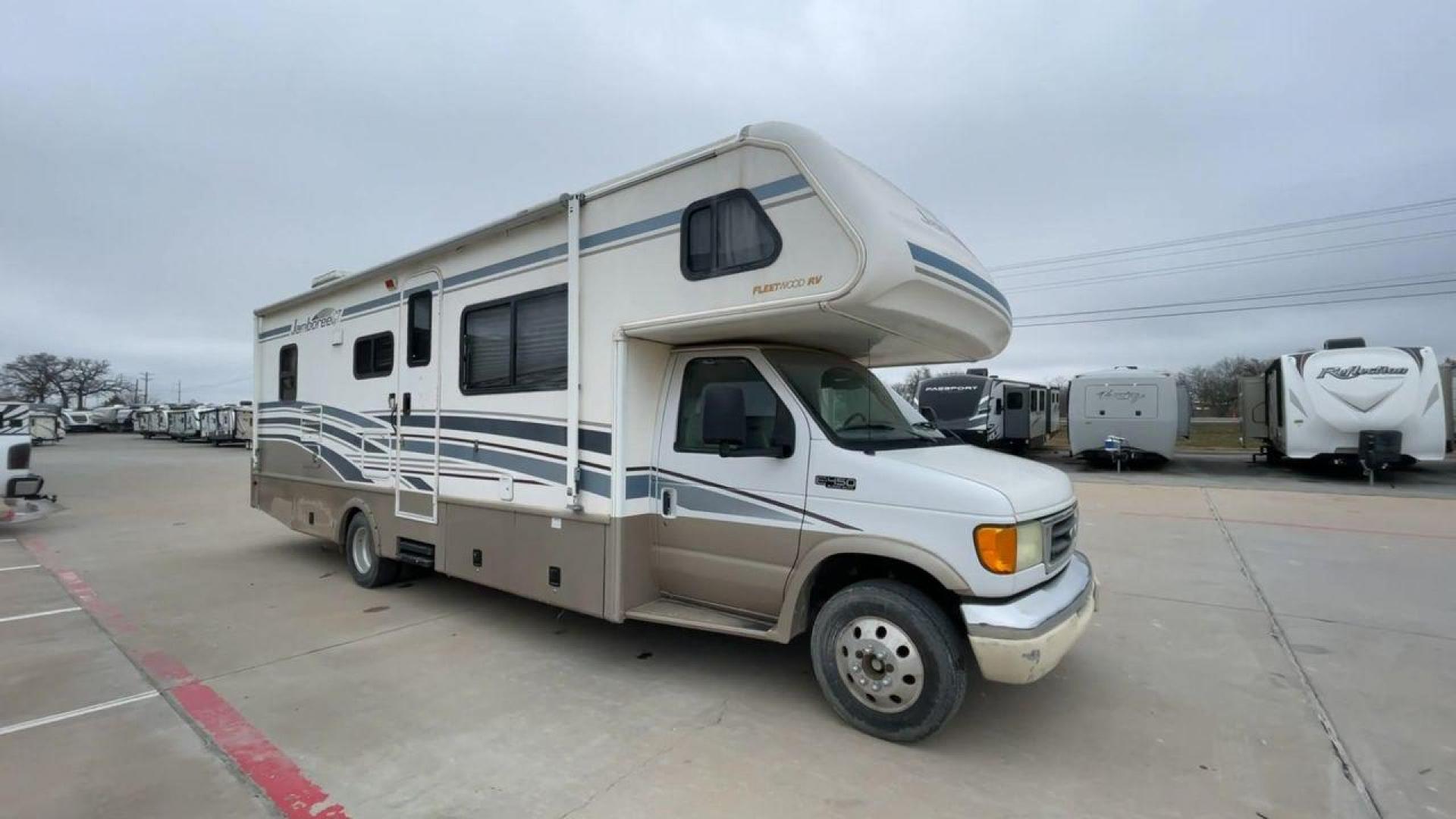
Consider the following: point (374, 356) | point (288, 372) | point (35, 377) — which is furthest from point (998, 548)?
point (35, 377)

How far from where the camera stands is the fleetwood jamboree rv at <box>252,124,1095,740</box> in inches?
142

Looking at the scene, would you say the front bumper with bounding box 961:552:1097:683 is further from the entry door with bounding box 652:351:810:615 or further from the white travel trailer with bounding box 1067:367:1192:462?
the white travel trailer with bounding box 1067:367:1192:462

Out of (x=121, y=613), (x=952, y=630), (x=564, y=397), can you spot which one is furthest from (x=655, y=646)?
(x=121, y=613)

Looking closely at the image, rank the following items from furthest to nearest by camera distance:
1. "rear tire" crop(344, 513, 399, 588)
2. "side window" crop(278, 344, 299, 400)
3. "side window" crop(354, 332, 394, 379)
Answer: "side window" crop(278, 344, 299, 400) → "rear tire" crop(344, 513, 399, 588) → "side window" crop(354, 332, 394, 379)

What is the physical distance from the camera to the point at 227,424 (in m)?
40.8

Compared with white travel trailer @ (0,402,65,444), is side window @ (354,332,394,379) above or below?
above

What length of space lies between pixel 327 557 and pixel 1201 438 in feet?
121

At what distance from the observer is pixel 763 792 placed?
3.20 metres

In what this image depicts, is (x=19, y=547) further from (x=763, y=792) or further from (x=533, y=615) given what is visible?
(x=763, y=792)

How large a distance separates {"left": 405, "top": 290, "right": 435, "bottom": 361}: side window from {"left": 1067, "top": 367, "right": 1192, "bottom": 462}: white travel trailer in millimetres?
17993

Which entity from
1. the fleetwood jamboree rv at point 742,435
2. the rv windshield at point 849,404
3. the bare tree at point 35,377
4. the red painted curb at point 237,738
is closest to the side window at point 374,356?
the fleetwood jamboree rv at point 742,435

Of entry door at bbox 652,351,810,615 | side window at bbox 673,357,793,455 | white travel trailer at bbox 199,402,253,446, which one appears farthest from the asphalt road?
white travel trailer at bbox 199,402,253,446

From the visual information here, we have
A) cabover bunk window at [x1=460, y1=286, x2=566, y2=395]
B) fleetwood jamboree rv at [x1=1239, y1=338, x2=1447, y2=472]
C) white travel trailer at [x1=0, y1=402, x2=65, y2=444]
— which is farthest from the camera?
white travel trailer at [x1=0, y1=402, x2=65, y2=444]

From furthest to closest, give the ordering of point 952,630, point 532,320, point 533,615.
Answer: point 533,615 → point 532,320 → point 952,630
